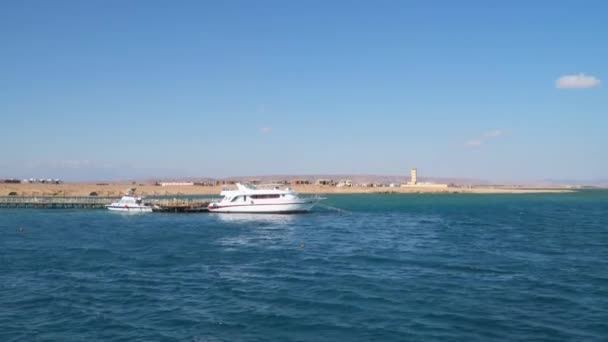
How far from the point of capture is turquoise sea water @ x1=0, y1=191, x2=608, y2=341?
20000 mm

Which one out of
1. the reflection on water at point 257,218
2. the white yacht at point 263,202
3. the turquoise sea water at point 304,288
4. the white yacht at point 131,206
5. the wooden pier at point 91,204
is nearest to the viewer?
the turquoise sea water at point 304,288

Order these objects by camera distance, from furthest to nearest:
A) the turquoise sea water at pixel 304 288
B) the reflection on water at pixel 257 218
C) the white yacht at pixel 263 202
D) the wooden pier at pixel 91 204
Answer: the wooden pier at pixel 91 204 < the white yacht at pixel 263 202 < the reflection on water at pixel 257 218 < the turquoise sea water at pixel 304 288

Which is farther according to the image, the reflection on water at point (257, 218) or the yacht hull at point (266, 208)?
the yacht hull at point (266, 208)

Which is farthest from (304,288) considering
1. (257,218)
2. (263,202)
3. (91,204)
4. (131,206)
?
(91,204)

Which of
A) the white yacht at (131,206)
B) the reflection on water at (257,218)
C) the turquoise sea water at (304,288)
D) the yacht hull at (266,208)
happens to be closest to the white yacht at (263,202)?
the yacht hull at (266,208)

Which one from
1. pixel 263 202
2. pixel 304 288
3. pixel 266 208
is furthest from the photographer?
pixel 266 208

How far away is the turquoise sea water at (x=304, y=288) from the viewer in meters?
20.0

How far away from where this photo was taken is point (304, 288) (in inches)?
1065

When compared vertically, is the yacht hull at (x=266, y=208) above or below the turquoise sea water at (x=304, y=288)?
above

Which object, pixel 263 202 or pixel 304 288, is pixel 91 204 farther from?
pixel 304 288

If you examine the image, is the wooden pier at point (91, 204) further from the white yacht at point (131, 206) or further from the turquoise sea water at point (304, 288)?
the turquoise sea water at point (304, 288)

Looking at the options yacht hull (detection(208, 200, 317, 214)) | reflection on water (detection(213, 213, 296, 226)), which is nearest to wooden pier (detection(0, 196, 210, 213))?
yacht hull (detection(208, 200, 317, 214))

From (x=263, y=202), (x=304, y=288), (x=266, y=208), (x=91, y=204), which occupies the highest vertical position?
(x=263, y=202)

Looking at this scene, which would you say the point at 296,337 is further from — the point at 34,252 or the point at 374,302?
the point at 34,252
